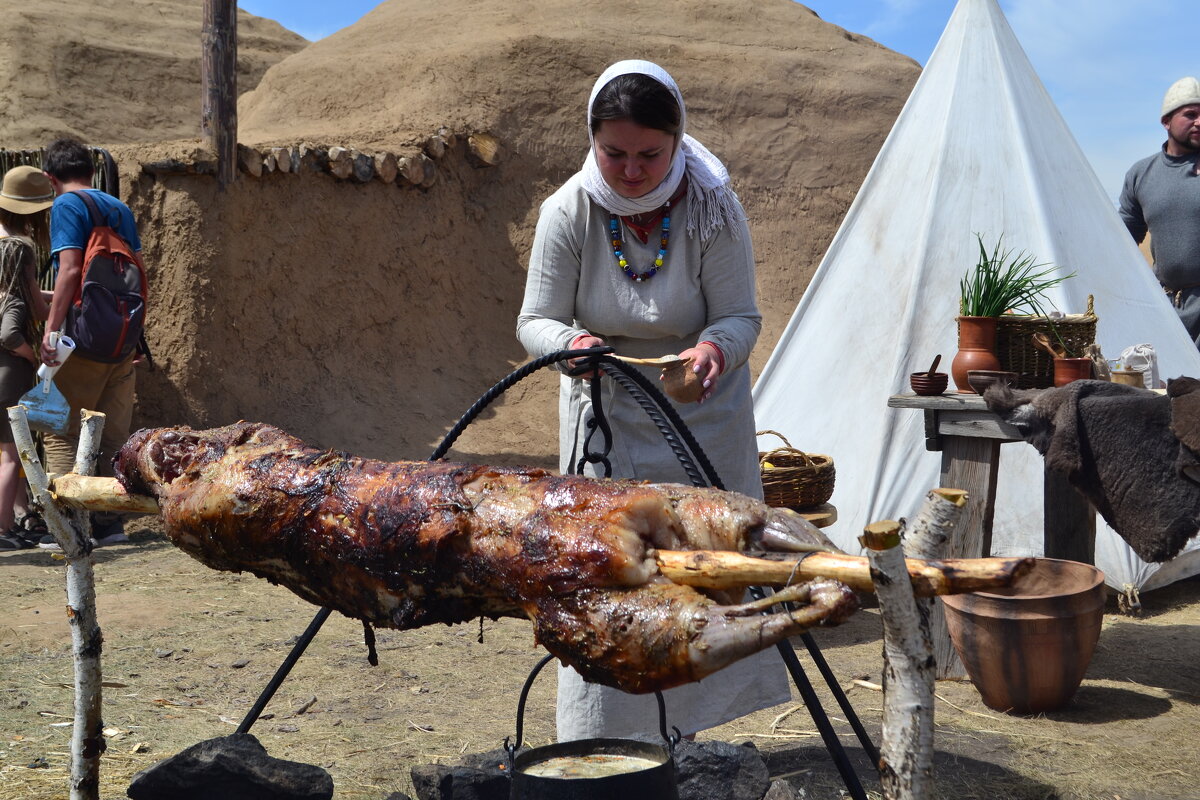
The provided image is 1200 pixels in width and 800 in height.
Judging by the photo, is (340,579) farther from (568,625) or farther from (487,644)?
(487,644)

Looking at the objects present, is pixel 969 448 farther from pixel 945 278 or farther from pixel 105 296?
pixel 105 296

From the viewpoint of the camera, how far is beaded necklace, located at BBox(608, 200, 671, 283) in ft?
8.61

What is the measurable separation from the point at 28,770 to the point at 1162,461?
3.69 metres

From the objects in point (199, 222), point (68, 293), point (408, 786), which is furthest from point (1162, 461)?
point (199, 222)

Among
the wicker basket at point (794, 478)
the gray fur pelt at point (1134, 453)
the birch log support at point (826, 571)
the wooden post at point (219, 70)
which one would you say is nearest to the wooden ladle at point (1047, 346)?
the gray fur pelt at point (1134, 453)

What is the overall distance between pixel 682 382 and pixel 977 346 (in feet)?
6.70

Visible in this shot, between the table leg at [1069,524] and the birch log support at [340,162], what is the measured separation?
20.5ft

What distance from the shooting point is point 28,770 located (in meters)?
3.03

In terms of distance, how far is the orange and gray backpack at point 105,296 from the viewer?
543cm

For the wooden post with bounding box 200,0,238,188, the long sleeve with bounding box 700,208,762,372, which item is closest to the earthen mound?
the wooden post with bounding box 200,0,238,188

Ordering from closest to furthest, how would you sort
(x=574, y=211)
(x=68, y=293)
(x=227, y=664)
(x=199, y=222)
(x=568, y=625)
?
1. (x=568, y=625)
2. (x=574, y=211)
3. (x=227, y=664)
4. (x=68, y=293)
5. (x=199, y=222)

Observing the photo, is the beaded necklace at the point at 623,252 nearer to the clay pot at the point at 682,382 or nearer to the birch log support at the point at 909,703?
the clay pot at the point at 682,382

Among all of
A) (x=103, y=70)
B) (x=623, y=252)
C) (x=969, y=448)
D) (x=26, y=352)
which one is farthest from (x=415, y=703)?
(x=103, y=70)

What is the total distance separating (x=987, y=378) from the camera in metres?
3.76
